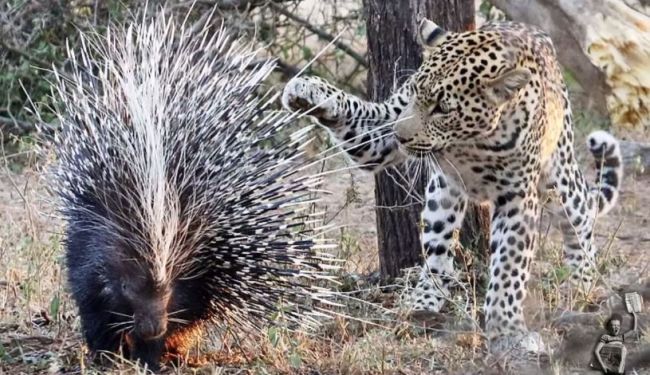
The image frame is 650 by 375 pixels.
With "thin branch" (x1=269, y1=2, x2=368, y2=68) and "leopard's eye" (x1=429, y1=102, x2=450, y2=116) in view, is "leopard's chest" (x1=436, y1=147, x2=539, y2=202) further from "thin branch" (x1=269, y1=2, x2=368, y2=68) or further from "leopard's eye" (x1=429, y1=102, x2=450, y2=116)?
"thin branch" (x1=269, y1=2, x2=368, y2=68)

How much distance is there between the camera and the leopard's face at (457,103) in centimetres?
411

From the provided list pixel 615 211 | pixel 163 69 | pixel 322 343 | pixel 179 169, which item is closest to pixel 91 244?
pixel 179 169

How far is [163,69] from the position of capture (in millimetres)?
3912

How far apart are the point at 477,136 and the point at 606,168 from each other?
1398 millimetres

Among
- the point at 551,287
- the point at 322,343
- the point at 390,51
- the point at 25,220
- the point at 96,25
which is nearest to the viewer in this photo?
the point at 322,343

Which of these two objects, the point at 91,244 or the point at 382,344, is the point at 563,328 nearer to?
the point at 382,344

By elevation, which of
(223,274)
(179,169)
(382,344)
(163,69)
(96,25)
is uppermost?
(96,25)

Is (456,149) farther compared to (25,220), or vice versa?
(25,220)

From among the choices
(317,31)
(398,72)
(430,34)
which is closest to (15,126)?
(317,31)

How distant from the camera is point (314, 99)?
4.29m

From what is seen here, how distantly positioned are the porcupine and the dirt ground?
0.46 feet

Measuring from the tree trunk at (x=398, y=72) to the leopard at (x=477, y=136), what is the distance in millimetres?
356

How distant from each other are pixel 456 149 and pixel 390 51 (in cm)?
84

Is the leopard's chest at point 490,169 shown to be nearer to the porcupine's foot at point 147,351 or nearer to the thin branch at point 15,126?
the porcupine's foot at point 147,351
